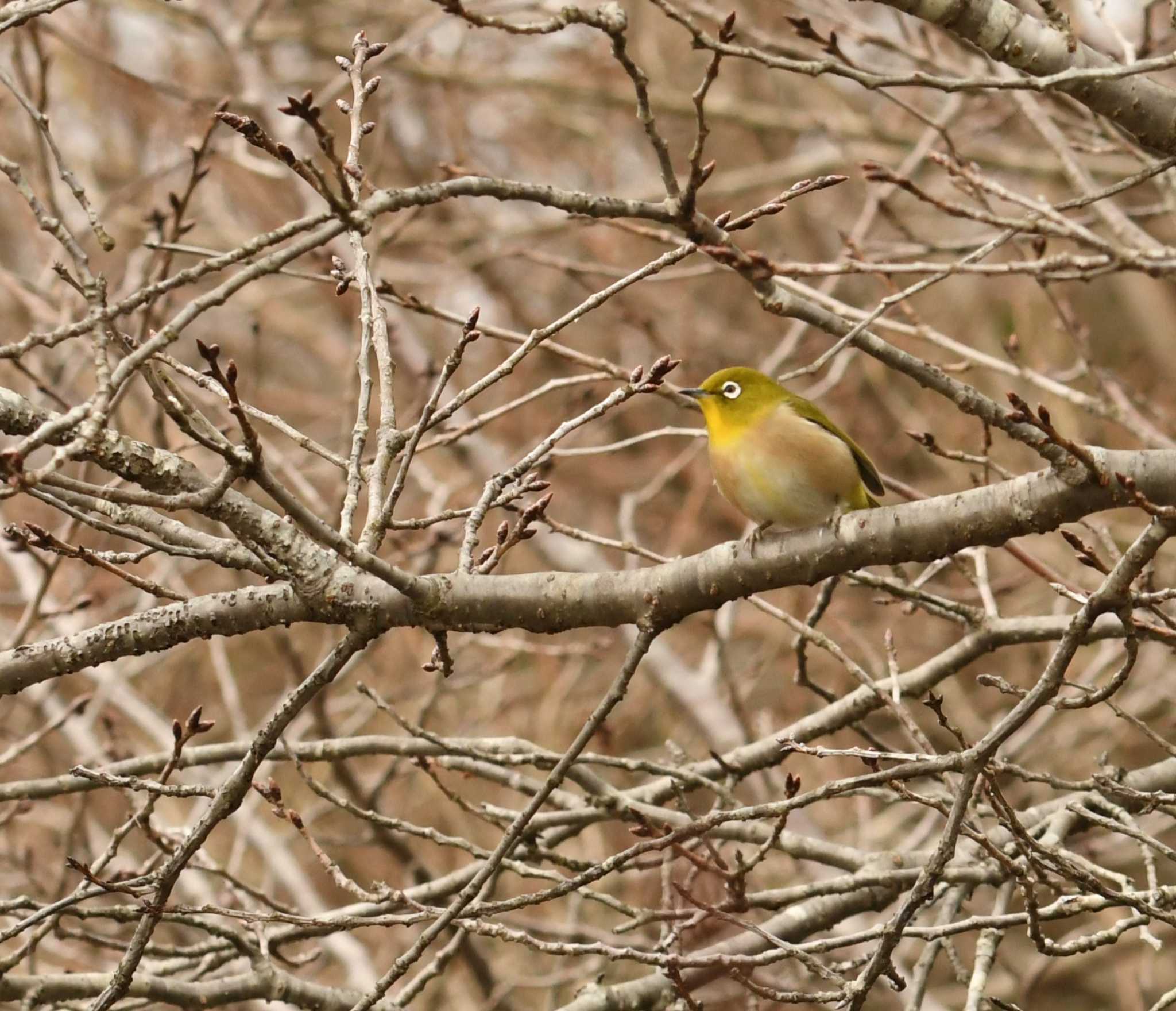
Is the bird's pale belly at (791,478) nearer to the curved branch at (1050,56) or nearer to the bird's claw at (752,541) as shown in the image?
the bird's claw at (752,541)

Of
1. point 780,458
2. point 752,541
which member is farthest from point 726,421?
point 752,541

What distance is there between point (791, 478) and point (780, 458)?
3.4 inches

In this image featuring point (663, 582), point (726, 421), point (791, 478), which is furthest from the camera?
point (726, 421)

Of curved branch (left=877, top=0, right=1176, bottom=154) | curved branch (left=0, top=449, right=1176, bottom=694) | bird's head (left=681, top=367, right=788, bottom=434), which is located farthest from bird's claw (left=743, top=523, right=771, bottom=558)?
curved branch (left=877, top=0, right=1176, bottom=154)

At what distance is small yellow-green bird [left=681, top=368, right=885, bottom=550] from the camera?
4.30 metres

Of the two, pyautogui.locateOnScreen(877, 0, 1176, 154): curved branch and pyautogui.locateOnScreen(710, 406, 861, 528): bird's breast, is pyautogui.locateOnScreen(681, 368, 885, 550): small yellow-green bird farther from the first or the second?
pyautogui.locateOnScreen(877, 0, 1176, 154): curved branch

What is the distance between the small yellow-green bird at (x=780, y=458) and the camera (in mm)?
4297

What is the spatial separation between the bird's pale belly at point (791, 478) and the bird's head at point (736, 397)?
23 centimetres

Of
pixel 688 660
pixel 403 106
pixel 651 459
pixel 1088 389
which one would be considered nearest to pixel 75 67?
pixel 403 106

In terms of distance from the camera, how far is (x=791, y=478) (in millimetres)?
4293

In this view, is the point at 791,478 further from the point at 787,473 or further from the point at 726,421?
the point at 726,421

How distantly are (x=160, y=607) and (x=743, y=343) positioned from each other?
924 centimetres

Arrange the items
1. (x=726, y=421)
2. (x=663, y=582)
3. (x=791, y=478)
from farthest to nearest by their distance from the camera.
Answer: (x=726, y=421)
(x=791, y=478)
(x=663, y=582)

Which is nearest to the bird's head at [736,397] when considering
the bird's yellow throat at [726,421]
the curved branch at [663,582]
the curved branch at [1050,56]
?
the bird's yellow throat at [726,421]
